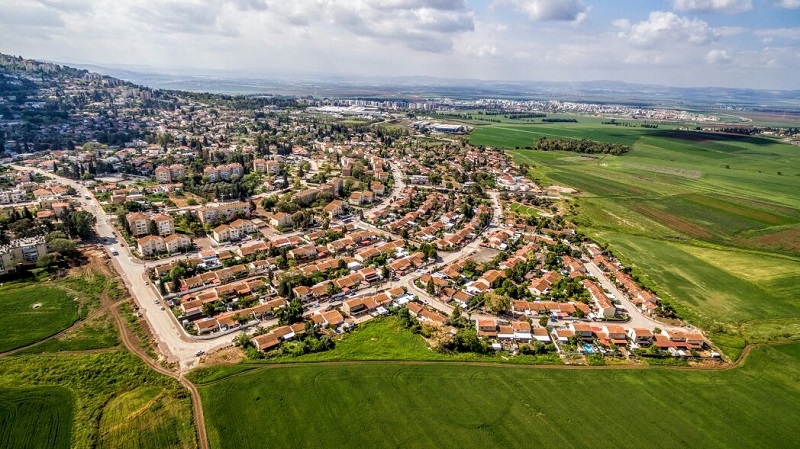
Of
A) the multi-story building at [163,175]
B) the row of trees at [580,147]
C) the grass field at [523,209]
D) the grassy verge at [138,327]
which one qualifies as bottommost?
the grassy verge at [138,327]

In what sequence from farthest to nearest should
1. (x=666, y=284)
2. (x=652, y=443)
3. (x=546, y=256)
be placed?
(x=546, y=256)
(x=666, y=284)
(x=652, y=443)

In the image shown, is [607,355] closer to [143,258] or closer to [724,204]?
[143,258]

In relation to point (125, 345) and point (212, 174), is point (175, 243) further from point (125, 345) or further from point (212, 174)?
point (212, 174)

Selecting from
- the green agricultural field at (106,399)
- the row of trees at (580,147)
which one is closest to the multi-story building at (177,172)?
the green agricultural field at (106,399)

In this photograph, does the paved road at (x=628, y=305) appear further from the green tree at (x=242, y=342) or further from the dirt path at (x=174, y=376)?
the dirt path at (x=174, y=376)

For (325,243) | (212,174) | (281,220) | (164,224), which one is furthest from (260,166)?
(325,243)

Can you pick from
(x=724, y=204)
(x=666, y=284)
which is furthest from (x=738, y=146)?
(x=666, y=284)

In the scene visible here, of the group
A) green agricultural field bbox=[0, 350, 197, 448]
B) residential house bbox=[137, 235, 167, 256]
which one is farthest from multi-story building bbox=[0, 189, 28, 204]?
green agricultural field bbox=[0, 350, 197, 448]
